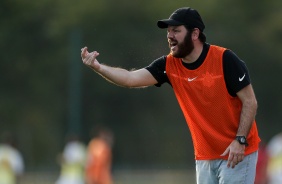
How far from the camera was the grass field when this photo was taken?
26891 mm

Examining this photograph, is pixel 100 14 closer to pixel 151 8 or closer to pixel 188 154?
pixel 151 8

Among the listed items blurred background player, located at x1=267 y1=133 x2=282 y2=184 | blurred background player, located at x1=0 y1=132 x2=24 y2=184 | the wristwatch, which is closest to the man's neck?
the wristwatch

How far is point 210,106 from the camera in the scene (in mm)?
8672

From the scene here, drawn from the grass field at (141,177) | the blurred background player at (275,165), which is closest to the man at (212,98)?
the blurred background player at (275,165)

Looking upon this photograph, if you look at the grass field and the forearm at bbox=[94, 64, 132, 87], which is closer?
the forearm at bbox=[94, 64, 132, 87]

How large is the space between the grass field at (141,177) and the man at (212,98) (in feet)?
58.2

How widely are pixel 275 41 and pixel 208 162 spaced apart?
76.9ft

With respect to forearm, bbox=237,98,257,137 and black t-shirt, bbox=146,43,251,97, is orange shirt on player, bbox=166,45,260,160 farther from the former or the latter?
forearm, bbox=237,98,257,137

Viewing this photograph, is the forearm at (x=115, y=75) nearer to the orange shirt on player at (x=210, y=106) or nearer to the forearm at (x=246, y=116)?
the orange shirt on player at (x=210, y=106)

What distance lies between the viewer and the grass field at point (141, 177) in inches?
1059

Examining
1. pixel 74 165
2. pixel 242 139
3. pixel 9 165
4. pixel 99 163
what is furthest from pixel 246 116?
pixel 74 165

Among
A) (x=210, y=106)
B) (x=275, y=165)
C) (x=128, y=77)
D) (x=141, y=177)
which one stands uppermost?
(x=141, y=177)

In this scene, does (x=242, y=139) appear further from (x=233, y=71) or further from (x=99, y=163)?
(x=99, y=163)

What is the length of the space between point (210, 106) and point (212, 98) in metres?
0.07
